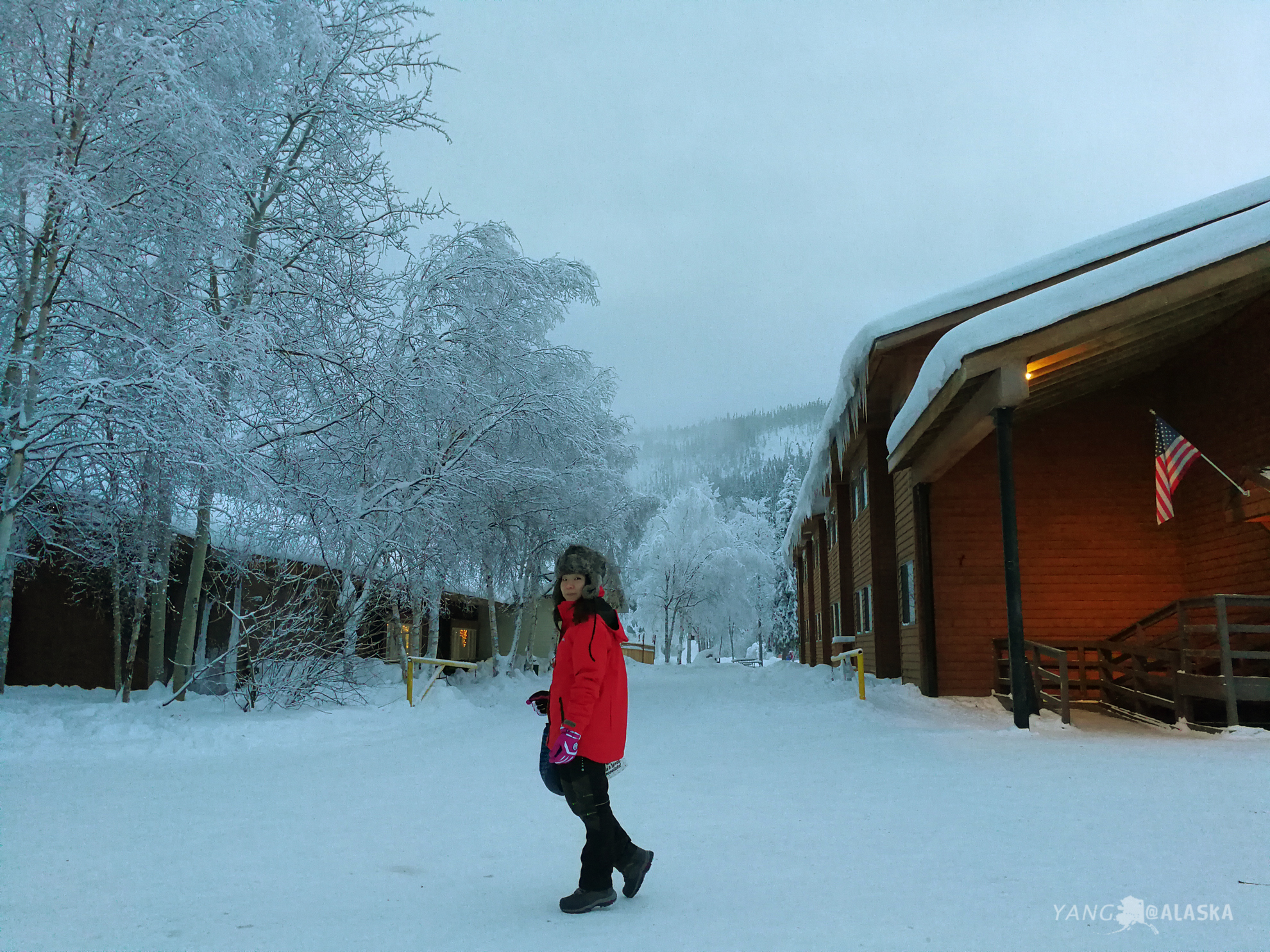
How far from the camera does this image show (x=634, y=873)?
3.83 metres

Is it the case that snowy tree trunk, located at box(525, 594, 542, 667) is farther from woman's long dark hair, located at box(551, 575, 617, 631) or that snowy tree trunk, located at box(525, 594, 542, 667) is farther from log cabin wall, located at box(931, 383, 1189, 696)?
woman's long dark hair, located at box(551, 575, 617, 631)

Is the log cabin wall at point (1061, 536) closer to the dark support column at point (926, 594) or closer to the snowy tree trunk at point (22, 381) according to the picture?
the dark support column at point (926, 594)

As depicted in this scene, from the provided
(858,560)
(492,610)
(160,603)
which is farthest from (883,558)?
(160,603)

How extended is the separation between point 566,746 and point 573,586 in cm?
70

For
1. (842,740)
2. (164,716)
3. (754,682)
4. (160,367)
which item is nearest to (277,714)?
(164,716)

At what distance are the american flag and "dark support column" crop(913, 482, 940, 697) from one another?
310cm

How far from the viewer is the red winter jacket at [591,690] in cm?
371

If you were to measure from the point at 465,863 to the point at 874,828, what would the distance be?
2.35 metres

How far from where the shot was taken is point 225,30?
906 cm

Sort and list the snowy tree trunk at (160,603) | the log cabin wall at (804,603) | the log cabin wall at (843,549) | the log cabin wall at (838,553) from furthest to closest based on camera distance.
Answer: the log cabin wall at (804,603), the log cabin wall at (843,549), the log cabin wall at (838,553), the snowy tree trunk at (160,603)

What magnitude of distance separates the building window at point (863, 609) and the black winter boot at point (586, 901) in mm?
13987

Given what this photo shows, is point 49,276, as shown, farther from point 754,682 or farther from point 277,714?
point 754,682

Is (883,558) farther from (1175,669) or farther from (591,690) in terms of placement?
(591,690)

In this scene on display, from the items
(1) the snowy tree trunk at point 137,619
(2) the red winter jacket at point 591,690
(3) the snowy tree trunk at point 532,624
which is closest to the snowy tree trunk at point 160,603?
(1) the snowy tree trunk at point 137,619
